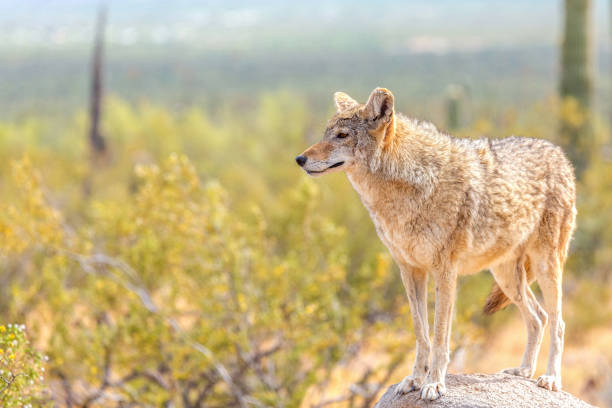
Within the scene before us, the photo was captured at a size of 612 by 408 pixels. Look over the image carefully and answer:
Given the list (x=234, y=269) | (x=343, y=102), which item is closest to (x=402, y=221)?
(x=343, y=102)

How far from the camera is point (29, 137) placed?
31047 mm

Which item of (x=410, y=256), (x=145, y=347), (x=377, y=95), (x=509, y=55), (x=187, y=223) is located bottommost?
(x=509, y=55)

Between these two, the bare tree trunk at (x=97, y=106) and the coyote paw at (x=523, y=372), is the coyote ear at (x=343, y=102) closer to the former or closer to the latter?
the coyote paw at (x=523, y=372)

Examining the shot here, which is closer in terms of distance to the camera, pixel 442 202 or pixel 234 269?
pixel 442 202

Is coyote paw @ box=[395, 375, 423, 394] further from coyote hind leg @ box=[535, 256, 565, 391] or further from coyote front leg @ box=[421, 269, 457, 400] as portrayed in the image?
coyote hind leg @ box=[535, 256, 565, 391]

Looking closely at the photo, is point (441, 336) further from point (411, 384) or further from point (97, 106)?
point (97, 106)

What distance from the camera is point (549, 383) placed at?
6.03m

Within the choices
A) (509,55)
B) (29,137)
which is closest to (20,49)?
(509,55)

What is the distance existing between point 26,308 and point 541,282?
8114mm

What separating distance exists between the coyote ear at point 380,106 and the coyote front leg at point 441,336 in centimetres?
114

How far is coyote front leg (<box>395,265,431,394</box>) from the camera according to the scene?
5965 mm

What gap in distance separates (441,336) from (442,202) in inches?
36.3

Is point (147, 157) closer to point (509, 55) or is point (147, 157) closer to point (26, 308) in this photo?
point (26, 308)

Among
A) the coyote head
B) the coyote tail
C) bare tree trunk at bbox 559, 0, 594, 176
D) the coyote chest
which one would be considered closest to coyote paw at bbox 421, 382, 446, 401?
the coyote chest
